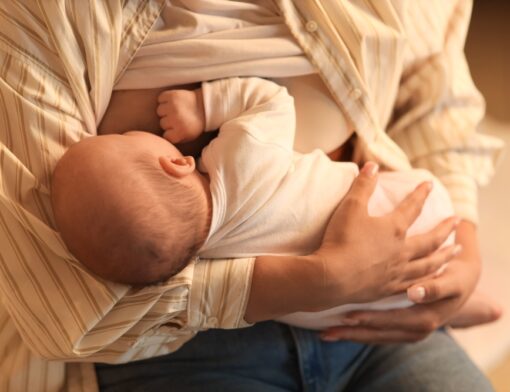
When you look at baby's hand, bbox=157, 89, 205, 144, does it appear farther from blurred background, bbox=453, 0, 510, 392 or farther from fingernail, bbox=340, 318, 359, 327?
blurred background, bbox=453, 0, 510, 392

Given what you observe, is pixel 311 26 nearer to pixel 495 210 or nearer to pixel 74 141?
pixel 74 141

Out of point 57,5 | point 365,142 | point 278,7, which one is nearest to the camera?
point 57,5

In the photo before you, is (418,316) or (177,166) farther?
(418,316)

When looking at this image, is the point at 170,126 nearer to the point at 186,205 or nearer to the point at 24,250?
the point at 186,205

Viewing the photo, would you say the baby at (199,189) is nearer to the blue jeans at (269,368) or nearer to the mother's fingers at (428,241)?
the mother's fingers at (428,241)

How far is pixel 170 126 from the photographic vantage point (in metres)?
0.82

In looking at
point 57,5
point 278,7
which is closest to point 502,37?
point 278,7

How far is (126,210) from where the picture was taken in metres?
0.72

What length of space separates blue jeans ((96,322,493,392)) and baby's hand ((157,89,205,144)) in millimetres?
335

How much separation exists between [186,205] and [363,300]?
30 centimetres

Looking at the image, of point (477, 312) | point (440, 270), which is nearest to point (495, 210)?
point (477, 312)

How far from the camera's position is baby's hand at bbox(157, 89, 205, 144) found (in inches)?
31.9

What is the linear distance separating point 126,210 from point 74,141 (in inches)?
5.3

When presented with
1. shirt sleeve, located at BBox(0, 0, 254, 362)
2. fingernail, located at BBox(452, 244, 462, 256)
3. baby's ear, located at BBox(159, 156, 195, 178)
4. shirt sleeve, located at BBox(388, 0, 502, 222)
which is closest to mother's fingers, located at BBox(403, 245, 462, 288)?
fingernail, located at BBox(452, 244, 462, 256)
